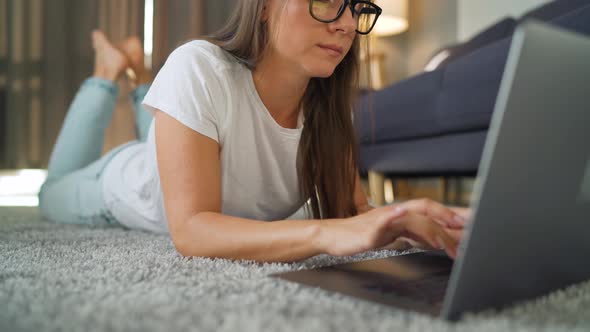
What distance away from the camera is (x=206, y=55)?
784 millimetres

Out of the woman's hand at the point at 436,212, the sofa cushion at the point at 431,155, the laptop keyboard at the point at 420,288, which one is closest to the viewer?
the laptop keyboard at the point at 420,288

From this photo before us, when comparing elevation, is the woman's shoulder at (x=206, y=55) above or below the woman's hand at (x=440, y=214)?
above

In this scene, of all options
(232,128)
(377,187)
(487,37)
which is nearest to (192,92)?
(232,128)

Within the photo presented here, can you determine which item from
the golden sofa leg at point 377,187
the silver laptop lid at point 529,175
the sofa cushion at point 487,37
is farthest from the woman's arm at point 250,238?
the sofa cushion at point 487,37

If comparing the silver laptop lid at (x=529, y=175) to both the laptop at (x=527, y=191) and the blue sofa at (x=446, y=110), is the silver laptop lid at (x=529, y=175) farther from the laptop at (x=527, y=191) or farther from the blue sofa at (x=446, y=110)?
the blue sofa at (x=446, y=110)

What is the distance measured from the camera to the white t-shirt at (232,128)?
72 cm

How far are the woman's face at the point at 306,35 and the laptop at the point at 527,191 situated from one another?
0.42m

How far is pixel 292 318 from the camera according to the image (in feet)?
1.29

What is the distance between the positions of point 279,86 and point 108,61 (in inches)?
41.7

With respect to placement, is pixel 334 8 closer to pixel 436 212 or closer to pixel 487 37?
Result: pixel 436 212

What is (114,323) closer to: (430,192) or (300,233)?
(300,233)

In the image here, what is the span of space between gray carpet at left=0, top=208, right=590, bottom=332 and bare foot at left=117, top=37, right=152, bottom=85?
1.17 m

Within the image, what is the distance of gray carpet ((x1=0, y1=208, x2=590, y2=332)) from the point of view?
373mm

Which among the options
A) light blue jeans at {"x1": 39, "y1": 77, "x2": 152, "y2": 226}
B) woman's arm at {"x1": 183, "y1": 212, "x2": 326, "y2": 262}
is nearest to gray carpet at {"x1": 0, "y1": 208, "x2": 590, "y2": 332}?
woman's arm at {"x1": 183, "y1": 212, "x2": 326, "y2": 262}
